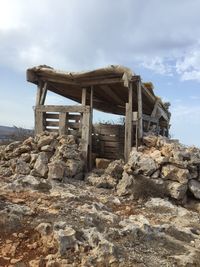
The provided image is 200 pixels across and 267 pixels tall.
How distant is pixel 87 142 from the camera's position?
413 inches

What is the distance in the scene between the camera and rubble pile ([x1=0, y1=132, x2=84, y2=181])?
913cm

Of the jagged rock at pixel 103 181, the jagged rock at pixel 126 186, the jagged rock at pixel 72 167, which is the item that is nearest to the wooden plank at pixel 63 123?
the jagged rock at pixel 72 167

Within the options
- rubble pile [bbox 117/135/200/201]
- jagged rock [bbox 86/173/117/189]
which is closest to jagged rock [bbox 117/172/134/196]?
rubble pile [bbox 117/135/200/201]

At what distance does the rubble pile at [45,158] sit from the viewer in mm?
9133

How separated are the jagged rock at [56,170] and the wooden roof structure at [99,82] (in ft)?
9.46

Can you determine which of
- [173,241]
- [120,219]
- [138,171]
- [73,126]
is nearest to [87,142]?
[73,126]

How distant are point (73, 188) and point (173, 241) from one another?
3768 millimetres

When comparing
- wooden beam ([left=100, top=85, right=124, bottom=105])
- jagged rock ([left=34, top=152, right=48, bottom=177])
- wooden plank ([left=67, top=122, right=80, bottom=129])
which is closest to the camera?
jagged rock ([left=34, top=152, right=48, bottom=177])

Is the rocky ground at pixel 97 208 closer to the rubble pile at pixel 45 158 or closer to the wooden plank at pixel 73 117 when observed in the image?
the rubble pile at pixel 45 158

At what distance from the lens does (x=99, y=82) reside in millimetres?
10523

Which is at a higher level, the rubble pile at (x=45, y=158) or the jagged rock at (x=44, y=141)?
the jagged rock at (x=44, y=141)

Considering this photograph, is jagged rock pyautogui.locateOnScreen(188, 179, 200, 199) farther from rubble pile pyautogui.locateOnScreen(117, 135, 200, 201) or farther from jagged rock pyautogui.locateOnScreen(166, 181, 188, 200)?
jagged rock pyautogui.locateOnScreen(166, 181, 188, 200)

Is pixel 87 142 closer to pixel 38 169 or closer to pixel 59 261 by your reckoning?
pixel 38 169

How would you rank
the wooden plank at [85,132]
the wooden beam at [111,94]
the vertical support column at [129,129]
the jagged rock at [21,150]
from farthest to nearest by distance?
the wooden beam at [111,94] < the wooden plank at [85,132] < the jagged rock at [21,150] < the vertical support column at [129,129]
